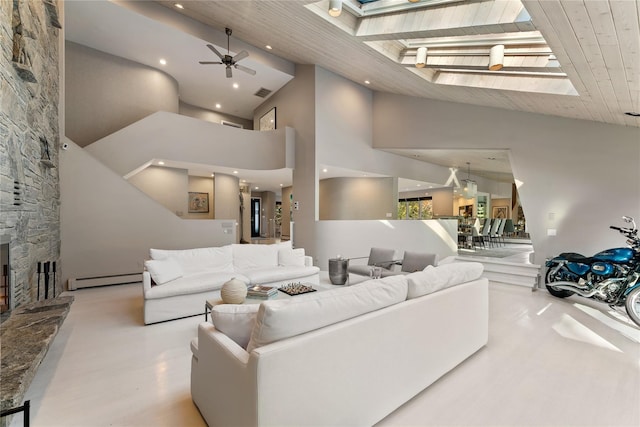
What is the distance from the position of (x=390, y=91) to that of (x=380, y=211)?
12.5 feet

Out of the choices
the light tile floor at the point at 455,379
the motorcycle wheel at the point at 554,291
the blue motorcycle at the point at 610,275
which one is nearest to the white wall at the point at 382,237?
the motorcycle wheel at the point at 554,291

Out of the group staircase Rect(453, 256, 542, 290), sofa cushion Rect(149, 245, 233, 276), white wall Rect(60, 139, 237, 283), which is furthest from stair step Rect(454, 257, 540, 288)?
white wall Rect(60, 139, 237, 283)

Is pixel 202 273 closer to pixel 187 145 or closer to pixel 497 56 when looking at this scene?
pixel 187 145

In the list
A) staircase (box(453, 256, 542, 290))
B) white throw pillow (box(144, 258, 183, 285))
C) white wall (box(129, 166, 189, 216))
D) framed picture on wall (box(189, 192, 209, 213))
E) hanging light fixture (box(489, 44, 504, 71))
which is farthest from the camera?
framed picture on wall (box(189, 192, 209, 213))

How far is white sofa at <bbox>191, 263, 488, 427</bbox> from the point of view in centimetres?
140

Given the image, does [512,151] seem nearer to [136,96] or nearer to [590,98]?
[590,98]

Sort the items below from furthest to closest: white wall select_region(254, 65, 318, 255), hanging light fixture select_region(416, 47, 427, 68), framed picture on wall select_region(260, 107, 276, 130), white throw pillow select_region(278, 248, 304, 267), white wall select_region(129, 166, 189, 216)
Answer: framed picture on wall select_region(260, 107, 276, 130) < white wall select_region(129, 166, 189, 216) < white wall select_region(254, 65, 318, 255) < white throw pillow select_region(278, 248, 304, 267) < hanging light fixture select_region(416, 47, 427, 68)

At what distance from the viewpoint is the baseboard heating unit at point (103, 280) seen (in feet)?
17.2

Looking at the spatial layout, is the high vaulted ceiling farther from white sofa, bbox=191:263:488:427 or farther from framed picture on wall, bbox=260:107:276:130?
white sofa, bbox=191:263:488:427

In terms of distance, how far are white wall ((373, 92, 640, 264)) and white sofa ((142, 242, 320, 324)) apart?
4.56 metres

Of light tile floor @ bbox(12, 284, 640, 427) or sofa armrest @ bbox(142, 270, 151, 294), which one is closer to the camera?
light tile floor @ bbox(12, 284, 640, 427)

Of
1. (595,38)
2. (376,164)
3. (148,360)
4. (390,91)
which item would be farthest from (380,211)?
(148,360)

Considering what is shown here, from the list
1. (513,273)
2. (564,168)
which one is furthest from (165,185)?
(564,168)

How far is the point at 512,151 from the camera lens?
19.8 ft
